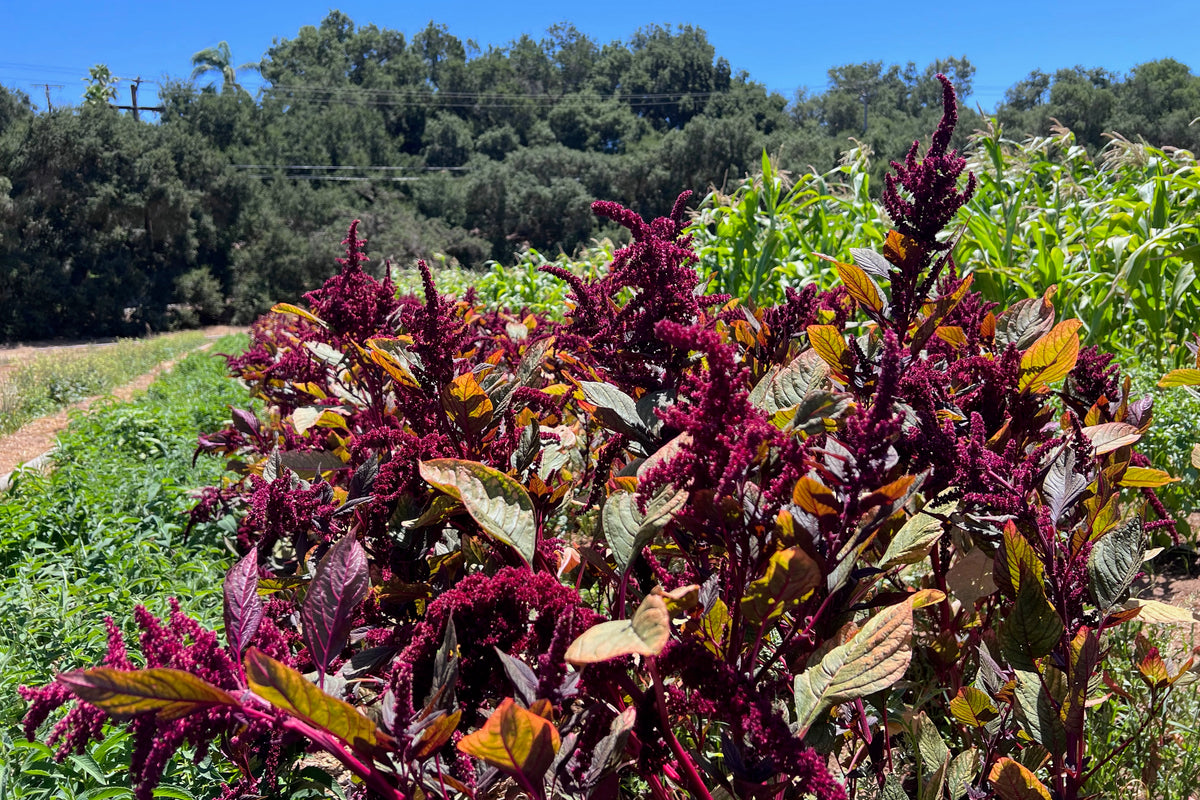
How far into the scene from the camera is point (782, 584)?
695 millimetres

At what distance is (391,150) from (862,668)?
5545 cm

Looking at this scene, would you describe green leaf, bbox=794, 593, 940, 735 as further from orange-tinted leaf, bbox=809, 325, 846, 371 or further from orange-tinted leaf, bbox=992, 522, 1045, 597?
orange-tinted leaf, bbox=809, 325, 846, 371

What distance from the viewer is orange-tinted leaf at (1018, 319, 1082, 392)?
105cm

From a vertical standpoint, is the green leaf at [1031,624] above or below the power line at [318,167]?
below

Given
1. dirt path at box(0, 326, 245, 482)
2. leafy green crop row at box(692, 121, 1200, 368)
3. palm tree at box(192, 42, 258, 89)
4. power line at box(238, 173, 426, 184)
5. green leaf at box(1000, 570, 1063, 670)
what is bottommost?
dirt path at box(0, 326, 245, 482)

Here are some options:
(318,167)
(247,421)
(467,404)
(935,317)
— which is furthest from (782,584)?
(318,167)

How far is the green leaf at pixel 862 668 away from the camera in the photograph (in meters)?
0.70

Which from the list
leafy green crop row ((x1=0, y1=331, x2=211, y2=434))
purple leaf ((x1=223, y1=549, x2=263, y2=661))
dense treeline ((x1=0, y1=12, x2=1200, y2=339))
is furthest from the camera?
dense treeline ((x1=0, y1=12, x2=1200, y2=339))

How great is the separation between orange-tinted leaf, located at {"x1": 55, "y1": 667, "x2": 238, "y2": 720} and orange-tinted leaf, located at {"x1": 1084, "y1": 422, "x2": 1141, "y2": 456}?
1113mm

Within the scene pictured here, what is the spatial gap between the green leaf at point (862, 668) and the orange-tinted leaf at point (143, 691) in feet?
1.68

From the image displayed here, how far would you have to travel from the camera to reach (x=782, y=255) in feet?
15.3

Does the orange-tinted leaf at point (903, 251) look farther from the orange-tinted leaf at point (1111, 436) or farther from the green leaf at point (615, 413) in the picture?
the green leaf at point (615, 413)

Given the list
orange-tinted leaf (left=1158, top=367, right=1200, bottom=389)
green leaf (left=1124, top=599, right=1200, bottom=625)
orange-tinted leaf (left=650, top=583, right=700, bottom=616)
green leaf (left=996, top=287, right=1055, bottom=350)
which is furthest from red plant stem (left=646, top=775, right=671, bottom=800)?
orange-tinted leaf (left=1158, top=367, right=1200, bottom=389)

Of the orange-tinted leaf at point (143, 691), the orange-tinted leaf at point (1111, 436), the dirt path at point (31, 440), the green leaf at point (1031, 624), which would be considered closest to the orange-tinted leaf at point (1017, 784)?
the green leaf at point (1031, 624)
